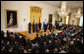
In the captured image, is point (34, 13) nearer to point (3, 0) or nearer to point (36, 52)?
Answer: point (3, 0)

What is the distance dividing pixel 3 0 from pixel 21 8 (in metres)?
2.28

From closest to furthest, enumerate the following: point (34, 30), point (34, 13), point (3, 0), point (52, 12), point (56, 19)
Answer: point (3, 0), point (34, 30), point (34, 13), point (52, 12), point (56, 19)

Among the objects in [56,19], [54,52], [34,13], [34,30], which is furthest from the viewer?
[56,19]

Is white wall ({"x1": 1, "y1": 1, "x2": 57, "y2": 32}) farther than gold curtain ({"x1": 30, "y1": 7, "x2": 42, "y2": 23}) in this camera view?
No

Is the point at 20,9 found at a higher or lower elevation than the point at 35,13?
higher

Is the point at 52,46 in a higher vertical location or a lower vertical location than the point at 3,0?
lower

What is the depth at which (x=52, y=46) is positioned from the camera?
4.26 metres

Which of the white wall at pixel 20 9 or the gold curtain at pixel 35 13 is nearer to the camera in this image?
the white wall at pixel 20 9

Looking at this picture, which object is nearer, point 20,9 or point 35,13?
point 20,9

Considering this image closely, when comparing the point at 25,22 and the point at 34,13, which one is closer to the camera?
the point at 25,22

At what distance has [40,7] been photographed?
12.1m

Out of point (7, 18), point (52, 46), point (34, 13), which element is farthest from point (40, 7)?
point (52, 46)

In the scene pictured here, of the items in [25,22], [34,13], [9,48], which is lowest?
[9,48]

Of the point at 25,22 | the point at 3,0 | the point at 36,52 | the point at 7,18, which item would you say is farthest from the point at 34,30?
the point at 36,52
